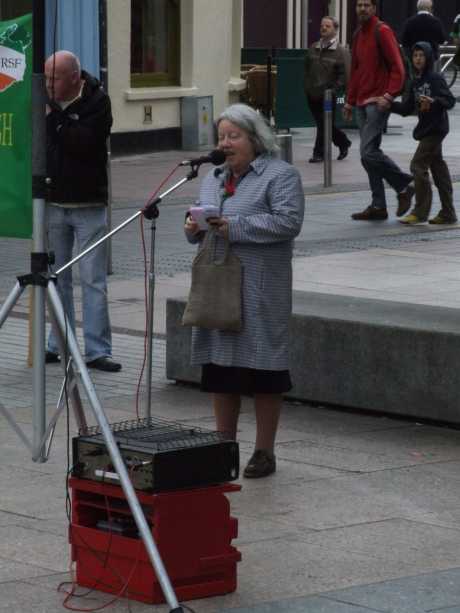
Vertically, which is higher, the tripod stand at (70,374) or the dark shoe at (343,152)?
the tripod stand at (70,374)

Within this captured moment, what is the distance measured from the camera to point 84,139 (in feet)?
31.1

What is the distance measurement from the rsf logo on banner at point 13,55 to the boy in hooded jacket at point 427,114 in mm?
8690

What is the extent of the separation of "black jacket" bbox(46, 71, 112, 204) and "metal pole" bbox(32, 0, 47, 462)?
360 centimetres

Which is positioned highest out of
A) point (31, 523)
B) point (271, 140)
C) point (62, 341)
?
point (271, 140)

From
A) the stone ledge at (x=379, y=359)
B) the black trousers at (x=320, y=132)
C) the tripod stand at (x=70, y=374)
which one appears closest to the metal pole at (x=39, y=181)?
the tripod stand at (x=70, y=374)

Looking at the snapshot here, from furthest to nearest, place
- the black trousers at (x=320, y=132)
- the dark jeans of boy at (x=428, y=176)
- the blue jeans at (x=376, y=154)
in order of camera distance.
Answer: the black trousers at (x=320, y=132) → the blue jeans at (x=376, y=154) → the dark jeans of boy at (x=428, y=176)

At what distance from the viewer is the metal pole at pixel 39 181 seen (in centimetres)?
579

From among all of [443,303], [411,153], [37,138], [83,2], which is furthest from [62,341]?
[411,153]

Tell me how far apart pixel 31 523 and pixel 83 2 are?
27.6ft

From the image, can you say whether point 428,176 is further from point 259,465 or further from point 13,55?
point 13,55

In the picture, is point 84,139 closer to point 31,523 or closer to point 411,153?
point 31,523

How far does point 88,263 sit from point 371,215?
7.09 m

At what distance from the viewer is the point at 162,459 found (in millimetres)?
5344

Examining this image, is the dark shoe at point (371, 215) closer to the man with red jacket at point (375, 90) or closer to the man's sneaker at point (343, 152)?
the man with red jacket at point (375, 90)
